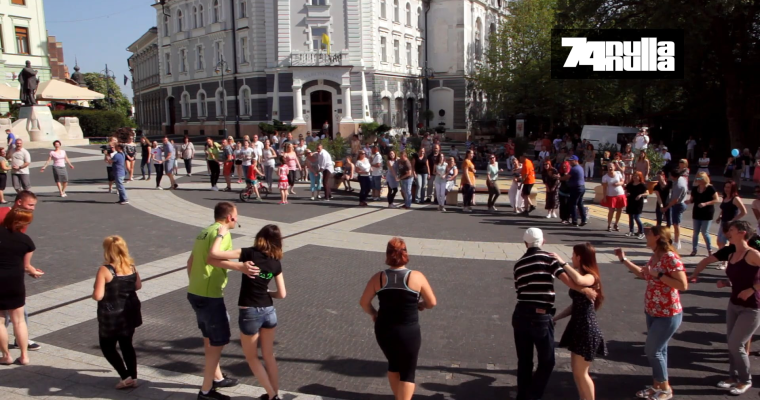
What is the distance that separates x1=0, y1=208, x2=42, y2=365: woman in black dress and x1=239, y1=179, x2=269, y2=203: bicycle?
11.2 metres

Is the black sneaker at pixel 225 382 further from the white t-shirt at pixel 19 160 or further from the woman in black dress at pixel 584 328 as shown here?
the white t-shirt at pixel 19 160

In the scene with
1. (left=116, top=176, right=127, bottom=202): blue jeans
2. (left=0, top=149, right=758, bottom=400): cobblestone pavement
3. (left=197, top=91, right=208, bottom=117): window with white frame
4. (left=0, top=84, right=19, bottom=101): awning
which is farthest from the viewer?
(left=197, top=91, right=208, bottom=117): window with white frame

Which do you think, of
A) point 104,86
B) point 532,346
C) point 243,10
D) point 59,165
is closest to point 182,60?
point 243,10

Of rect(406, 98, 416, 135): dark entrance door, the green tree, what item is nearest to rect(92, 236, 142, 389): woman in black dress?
rect(406, 98, 416, 135): dark entrance door

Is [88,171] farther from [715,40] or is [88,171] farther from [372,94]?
[715,40]

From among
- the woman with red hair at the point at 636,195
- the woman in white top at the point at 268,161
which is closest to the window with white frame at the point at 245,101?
the woman in white top at the point at 268,161

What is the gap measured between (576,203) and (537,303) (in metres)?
9.96

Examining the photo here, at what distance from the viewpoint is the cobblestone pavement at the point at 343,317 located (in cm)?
581

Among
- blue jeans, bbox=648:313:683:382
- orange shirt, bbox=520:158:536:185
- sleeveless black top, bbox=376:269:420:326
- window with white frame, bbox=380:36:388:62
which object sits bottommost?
blue jeans, bbox=648:313:683:382

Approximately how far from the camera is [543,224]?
577 inches

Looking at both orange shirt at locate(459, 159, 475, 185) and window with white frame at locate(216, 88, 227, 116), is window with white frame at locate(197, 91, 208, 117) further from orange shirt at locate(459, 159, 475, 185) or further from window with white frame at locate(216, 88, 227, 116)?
orange shirt at locate(459, 159, 475, 185)

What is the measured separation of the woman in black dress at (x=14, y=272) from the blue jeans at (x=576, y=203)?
38.2 feet

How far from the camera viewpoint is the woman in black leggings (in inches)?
188

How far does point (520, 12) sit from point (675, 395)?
43.7 metres
